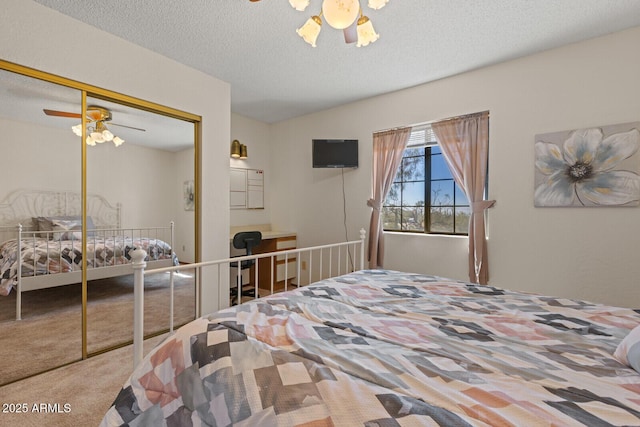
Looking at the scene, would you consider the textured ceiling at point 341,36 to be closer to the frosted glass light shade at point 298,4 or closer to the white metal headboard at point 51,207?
the frosted glass light shade at point 298,4

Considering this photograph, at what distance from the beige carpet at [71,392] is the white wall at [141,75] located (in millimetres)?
976

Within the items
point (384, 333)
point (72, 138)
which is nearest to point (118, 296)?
point (72, 138)

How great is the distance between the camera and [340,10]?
1289 millimetres

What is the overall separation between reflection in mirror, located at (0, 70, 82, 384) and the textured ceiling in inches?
27.6

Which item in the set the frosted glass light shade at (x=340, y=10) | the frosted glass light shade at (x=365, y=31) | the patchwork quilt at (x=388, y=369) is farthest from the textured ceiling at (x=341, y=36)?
the patchwork quilt at (x=388, y=369)

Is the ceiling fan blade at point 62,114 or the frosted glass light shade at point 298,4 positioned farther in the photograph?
the ceiling fan blade at point 62,114

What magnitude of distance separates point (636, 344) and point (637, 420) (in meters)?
0.36

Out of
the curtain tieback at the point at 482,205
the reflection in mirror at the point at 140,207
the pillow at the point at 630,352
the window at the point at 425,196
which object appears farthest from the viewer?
the window at the point at 425,196

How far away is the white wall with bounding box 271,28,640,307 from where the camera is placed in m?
2.17

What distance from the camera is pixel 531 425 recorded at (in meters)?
0.65

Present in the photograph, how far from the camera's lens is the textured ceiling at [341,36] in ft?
6.40

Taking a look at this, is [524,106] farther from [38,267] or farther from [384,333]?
[38,267]

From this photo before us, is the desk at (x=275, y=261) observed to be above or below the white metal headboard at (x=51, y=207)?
below

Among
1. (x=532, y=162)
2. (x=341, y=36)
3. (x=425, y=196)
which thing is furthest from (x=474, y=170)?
(x=341, y=36)
